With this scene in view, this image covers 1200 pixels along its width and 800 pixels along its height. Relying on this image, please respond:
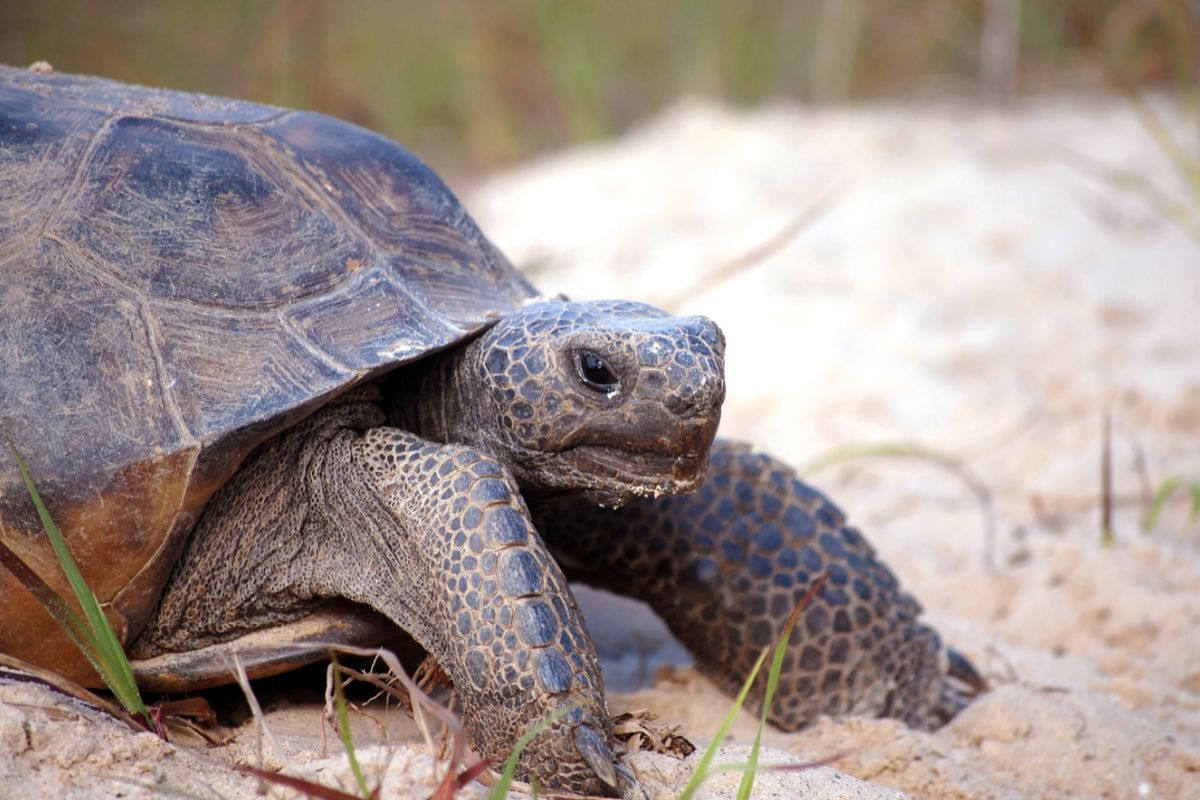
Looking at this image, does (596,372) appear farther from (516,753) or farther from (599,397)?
(516,753)

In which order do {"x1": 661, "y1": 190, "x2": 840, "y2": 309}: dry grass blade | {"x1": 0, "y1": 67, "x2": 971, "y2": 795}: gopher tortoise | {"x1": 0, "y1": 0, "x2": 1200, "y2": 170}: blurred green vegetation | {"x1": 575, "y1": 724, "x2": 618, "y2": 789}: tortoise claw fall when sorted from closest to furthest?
{"x1": 575, "y1": 724, "x2": 618, "y2": 789}: tortoise claw < {"x1": 0, "y1": 67, "x2": 971, "y2": 795}: gopher tortoise < {"x1": 661, "y1": 190, "x2": 840, "y2": 309}: dry grass blade < {"x1": 0, "y1": 0, "x2": 1200, "y2": 170}: blurred green vegetation

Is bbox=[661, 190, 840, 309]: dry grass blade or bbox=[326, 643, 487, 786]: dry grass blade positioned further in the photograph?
bbox=[661, 190, 840, 309]: dry grass blade

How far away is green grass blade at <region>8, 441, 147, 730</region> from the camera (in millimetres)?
1795

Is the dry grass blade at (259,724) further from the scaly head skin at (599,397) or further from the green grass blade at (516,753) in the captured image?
the scaly head skin at (599,397)

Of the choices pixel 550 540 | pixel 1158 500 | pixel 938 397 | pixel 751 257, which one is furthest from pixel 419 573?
pixel 938 397

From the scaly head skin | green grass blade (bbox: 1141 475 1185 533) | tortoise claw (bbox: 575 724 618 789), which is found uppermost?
the scaly head skin

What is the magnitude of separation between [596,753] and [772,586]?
90 cm

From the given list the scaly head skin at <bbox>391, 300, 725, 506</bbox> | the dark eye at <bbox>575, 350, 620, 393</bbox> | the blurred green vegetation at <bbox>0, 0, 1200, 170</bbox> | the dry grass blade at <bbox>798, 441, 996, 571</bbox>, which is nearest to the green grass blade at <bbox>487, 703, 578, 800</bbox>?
the scaly head skin at <bbox>391, 300, 725, 506</bbox>

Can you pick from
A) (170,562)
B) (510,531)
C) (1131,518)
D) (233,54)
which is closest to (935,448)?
(1131,518)

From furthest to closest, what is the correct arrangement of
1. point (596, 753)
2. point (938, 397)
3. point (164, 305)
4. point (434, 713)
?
point (938, 397)
point (164, 305)
point (596, 753)
point (434, 713)

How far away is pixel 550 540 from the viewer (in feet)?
8.49

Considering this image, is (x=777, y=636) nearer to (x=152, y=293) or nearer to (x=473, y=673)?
(x=473, y=673)

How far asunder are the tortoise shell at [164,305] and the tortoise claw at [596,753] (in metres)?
0.76

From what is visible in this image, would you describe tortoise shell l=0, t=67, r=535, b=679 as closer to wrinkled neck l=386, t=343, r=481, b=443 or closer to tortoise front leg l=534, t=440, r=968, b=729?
wrinkled neck l=386, t=343, r=481, b=443
